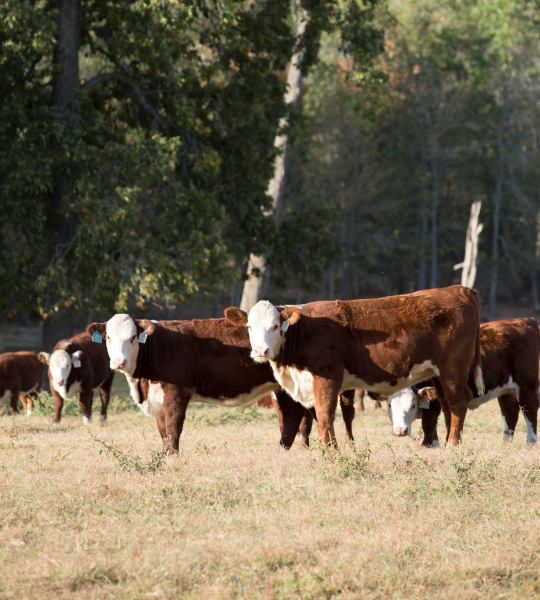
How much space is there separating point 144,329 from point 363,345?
2.33 meters

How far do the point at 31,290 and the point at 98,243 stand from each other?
1835 mm

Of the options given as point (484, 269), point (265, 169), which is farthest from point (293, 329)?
point (484, 269)

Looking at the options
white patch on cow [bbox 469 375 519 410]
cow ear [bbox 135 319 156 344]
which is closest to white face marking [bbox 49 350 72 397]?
cow ear [bbox 135 319 156 344]

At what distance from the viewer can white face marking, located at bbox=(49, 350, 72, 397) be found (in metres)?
12.4

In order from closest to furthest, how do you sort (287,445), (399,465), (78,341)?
1. (399,465)
2. (287,445)
3. (78,341)

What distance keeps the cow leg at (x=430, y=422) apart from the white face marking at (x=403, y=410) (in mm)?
162

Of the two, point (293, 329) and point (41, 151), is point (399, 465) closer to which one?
point (293, 329)

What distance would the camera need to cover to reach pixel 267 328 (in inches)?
317

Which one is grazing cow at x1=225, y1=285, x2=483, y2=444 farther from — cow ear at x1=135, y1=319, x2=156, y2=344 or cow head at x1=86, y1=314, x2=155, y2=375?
cow head at x1=86, y1=314, x2=155, y2=375

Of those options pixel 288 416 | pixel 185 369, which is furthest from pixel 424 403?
pixel 185 369

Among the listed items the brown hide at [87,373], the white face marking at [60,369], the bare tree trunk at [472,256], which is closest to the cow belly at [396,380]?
the brown hide at [87,373]

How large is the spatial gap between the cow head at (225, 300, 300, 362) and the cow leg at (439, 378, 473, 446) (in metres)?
1.75

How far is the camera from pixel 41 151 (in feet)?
53.6

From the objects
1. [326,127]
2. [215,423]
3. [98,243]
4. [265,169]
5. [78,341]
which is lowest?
[215,423]
